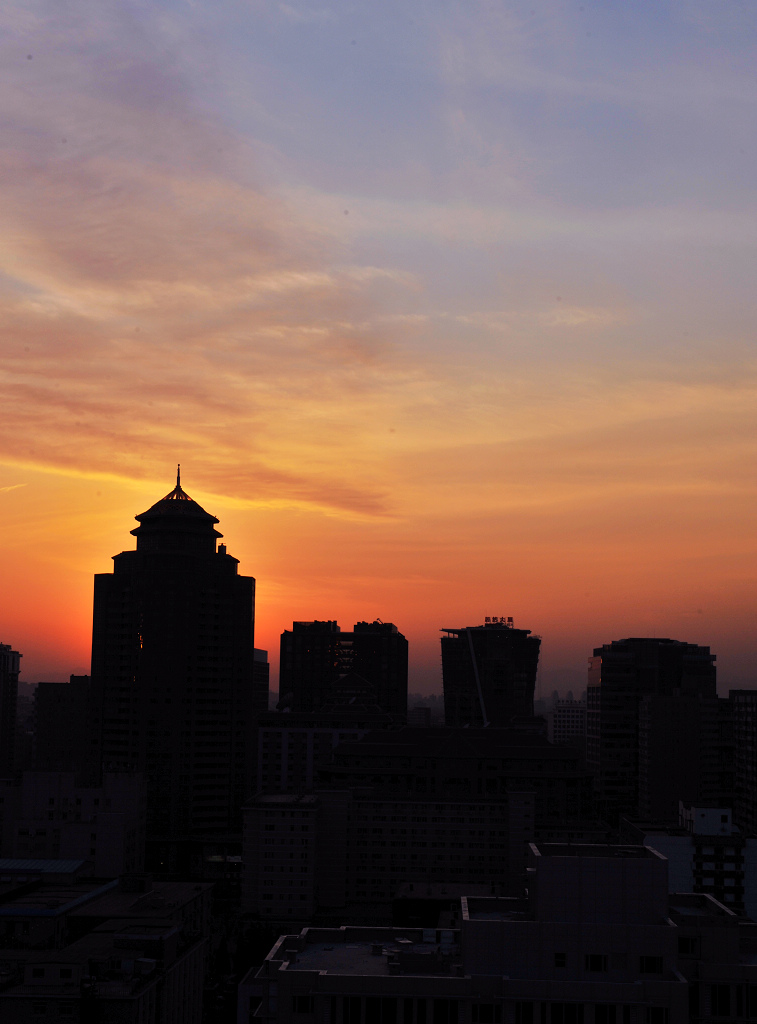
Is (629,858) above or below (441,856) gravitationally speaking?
above

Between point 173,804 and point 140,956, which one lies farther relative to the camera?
point 173,804

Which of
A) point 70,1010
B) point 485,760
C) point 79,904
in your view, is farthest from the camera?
point 485,760

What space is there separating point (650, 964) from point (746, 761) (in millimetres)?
141585

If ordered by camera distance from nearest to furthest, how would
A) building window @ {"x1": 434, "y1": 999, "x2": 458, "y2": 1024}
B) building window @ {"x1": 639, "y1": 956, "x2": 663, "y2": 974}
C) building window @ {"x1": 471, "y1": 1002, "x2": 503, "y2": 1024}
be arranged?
building window @ {"x1": 471, "y1": 1002, "x2": 503, "y2": 1024}
building window @ {"x1": 434, "y1": 999, "x2": 458, "y2": 1024}
building window @ {"x1": 639, "y1": 956, "x2": 663, "y2": 974}

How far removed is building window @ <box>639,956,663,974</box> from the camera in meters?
43.8

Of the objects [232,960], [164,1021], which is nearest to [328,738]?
[232,960]

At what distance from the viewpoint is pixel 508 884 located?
127125 millimetres

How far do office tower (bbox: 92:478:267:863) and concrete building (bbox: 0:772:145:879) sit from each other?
136 feet

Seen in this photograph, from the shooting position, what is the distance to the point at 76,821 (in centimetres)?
12044

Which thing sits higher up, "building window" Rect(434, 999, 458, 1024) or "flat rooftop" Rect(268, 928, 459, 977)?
"flat rooftop" Rect(268, 928, 459, 977)

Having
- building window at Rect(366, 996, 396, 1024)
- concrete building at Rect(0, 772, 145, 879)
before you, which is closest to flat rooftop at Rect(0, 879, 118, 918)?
concrete building at Rect(0, 772, 145, 879)

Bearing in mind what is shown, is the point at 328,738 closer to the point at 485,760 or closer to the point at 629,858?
the point at 485,760

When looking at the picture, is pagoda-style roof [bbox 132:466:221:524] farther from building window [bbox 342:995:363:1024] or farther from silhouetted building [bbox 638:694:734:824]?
building window [bbox 342:995:363:1024]

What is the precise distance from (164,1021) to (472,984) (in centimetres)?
4103
